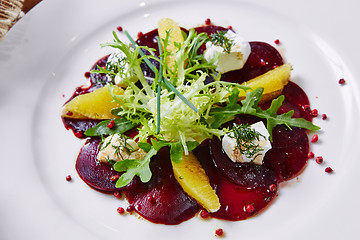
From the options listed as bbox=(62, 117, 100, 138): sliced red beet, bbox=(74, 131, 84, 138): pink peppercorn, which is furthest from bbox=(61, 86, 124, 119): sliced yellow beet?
bbox=(74, 131, 84, 138): pink peppercorn

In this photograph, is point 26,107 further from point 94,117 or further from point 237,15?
point 237,15

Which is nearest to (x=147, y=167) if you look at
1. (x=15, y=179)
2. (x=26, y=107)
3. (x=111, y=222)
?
(x=111, y=222)

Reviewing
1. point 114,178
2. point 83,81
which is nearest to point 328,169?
point 114,178

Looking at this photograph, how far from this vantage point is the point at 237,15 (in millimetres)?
4629

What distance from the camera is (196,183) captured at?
3.24 metres

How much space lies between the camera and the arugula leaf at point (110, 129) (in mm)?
3746

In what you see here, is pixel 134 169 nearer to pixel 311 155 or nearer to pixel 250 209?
pixel 250 209

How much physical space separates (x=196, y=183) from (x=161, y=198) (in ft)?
1.21

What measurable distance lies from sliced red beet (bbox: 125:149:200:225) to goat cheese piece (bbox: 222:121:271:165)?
1.86 ft

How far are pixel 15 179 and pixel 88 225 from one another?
0.91 metres

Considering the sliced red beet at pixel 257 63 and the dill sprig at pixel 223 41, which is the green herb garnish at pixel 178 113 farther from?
the sliced red beet at pixel 257 63

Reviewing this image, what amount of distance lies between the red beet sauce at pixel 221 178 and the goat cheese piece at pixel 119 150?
135 mm

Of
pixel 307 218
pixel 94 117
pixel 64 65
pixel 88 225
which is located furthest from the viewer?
pixel 64 65

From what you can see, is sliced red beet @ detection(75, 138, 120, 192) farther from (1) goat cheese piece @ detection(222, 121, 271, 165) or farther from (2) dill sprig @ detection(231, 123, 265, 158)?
(2) dill sprig @ detection(231, 123, 265, 158)
